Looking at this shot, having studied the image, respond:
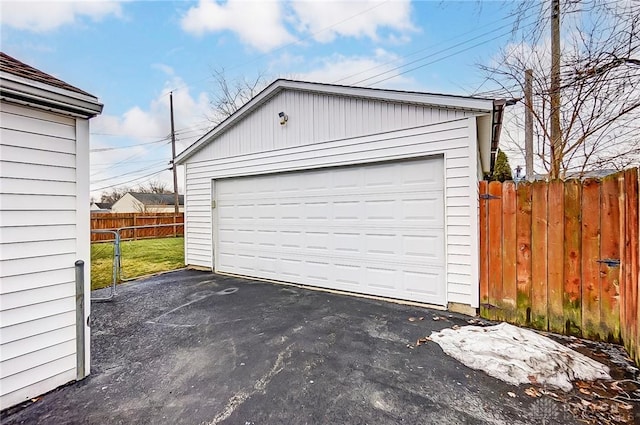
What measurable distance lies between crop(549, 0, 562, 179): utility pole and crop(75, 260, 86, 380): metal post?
20.8 feet

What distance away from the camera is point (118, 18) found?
6816mm

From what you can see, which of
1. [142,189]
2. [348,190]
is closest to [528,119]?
[348,190]

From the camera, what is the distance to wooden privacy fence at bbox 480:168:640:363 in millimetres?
3043

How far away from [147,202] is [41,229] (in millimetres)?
40011

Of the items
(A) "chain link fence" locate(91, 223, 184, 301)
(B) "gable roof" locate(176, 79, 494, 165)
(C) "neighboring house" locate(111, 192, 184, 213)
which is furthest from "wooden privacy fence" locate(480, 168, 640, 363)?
(C) "neighboring house" locate(111, 192, 184, 213)

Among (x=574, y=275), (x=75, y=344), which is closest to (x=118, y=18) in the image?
(x=75, y=344)

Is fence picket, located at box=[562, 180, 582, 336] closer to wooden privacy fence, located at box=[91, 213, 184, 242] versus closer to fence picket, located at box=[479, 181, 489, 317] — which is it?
fence picket, located at box=[479, 181, 489, 317]

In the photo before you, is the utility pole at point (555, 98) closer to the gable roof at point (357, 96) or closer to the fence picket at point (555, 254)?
the gable roof at point (357, 96)

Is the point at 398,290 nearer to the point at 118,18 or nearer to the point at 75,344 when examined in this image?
the point at 75,344

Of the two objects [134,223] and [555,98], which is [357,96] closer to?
[555,98]

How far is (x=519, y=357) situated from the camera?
2.84 metres

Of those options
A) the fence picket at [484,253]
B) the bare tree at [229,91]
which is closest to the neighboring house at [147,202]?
the bare tree at [229,91]

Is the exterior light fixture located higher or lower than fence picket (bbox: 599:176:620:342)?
higher

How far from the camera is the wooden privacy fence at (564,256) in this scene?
304 cm
